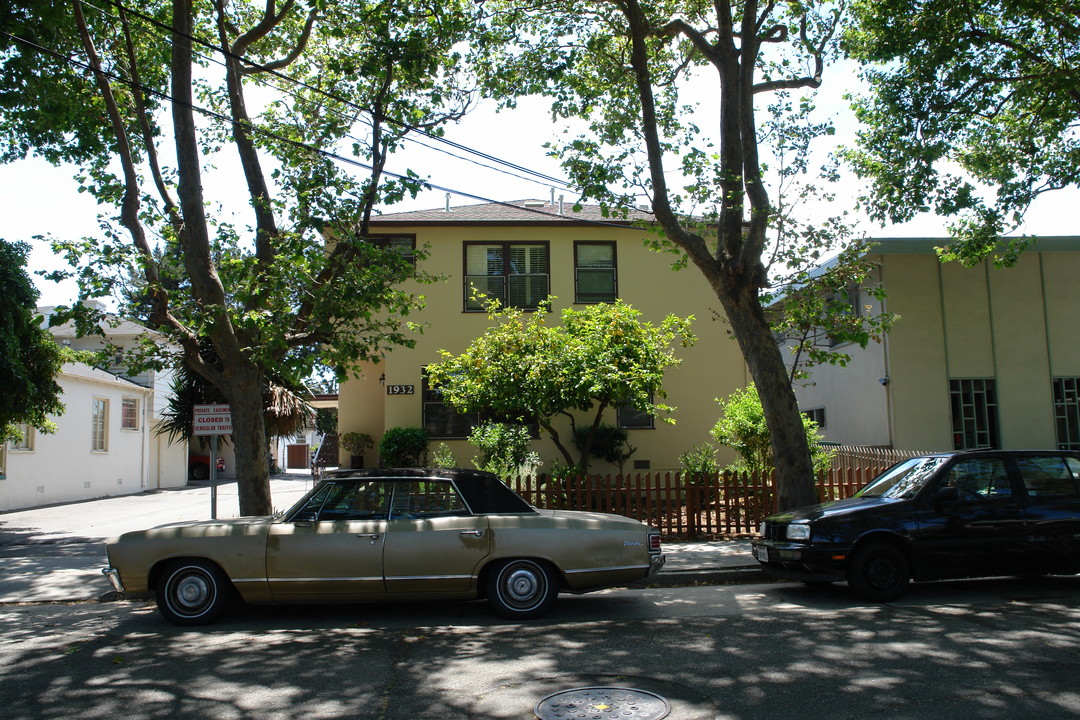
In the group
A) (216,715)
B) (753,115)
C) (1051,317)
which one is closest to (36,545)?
(216,715)

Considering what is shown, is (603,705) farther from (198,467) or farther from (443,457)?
(198,467)

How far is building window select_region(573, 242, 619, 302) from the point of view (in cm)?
2030

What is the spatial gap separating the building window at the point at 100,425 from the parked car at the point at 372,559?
20.6 m

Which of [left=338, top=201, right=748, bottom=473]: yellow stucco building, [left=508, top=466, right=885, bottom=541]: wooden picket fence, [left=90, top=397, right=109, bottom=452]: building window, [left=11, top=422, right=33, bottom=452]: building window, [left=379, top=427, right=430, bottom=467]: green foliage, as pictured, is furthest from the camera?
[left=90, top=397, right=109, bottom=452]: building window

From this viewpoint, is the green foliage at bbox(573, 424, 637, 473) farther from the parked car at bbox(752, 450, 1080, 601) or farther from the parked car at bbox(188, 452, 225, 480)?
the parked car at bbox(188, 452, 225, 480)

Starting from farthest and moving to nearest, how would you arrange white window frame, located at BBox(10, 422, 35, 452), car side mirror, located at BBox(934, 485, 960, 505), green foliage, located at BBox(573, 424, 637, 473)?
1. white window frame, located at BBox(10, 422, 35, 452)
2. green foliage, located at BBox(573, 424, 637, 473)
3. car side mirror, located at BBox(934, 485, 960, 505)

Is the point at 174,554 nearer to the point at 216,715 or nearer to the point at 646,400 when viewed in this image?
the point at 216,715

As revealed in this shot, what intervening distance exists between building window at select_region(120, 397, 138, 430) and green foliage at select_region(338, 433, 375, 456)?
11.1 meters

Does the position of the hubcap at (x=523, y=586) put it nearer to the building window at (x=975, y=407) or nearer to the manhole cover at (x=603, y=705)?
the manhole cover at (x=603, y=705)

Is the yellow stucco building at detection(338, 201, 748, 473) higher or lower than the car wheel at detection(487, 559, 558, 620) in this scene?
higher

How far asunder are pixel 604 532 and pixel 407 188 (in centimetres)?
554

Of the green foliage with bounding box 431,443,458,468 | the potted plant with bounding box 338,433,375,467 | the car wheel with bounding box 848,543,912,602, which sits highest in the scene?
the potted plant with bounding box 338,433,375,467

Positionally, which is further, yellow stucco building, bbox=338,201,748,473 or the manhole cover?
yellow stucco building, bbox=338,201,748,473

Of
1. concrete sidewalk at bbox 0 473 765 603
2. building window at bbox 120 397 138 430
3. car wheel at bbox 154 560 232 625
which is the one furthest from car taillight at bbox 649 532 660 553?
building window at bbox 120 397 138 430
